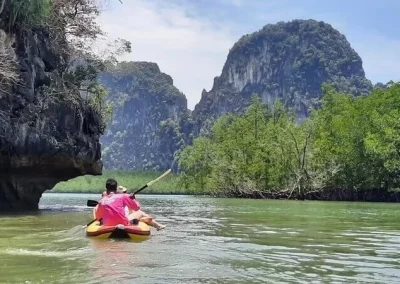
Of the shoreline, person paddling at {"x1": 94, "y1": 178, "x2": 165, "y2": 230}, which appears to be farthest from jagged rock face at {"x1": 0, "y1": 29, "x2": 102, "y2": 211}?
the shoreline

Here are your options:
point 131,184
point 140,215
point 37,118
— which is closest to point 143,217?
point 140,215

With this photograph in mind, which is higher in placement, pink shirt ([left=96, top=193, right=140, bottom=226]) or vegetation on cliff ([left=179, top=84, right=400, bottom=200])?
vegetation on cliff ([left=179, top=84, right=400, bottom=200])

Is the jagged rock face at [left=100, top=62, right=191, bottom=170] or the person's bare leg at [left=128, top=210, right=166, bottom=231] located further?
the jagged rock face at [left=100, top=62, right=191, bottom=170]

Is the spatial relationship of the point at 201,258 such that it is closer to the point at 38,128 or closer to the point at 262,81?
the point at 38,128

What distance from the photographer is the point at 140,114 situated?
611ft

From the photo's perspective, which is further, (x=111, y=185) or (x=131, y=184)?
(x=131, y=184)

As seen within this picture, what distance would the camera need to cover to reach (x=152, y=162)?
15650cm

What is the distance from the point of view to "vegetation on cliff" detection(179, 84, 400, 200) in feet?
136

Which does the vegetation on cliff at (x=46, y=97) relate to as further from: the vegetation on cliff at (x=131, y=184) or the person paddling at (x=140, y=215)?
the vegetation on cliff at (x=131, y=184)

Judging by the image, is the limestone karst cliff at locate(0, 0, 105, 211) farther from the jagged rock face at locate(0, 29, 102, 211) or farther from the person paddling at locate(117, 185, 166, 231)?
the person paddling at locate(117, 185, 166, 231)

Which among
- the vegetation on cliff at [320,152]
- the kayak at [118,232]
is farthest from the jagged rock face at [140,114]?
the kayak at [118,232]

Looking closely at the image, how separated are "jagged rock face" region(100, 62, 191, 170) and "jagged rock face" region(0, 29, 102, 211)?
13131cm

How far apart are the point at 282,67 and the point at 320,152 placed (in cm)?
11033

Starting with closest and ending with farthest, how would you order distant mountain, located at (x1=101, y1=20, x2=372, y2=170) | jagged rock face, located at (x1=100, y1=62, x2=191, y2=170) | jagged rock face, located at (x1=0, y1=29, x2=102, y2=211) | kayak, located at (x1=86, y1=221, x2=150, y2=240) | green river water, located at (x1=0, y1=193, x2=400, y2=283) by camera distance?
green river water, located at (x1=0, y1=193, x2=400, y2=283)
kayak, located at (x1=86, y1=221, x2=150, y2=240)
jagged rock face, located at (x1=0, y1=29, x2=102, y2=211)
distant mountain, located at (x1=101, y1=20, x2=372, y2=170)
jagged rock face, located at (x1=100, y1=62, x2=191, y2=170)
